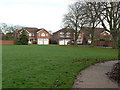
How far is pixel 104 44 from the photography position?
150ft

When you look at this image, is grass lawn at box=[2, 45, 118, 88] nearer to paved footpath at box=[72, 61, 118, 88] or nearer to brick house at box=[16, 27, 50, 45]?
paved footpath at box=[72, 61, 118, 88]

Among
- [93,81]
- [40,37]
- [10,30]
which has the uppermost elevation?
[10,30]

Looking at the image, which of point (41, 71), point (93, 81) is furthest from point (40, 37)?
point (93, 81)

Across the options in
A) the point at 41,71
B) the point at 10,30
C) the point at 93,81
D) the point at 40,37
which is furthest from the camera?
the point at 40,37

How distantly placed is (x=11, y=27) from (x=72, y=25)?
31.5 meters

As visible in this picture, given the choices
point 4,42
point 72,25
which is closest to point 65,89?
point 72,25

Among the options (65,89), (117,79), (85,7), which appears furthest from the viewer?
(85,7)

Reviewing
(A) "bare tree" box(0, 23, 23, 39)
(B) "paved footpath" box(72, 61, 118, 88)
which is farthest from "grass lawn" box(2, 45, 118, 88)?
(A) "bare tree" box(0, 23, 23, 39)

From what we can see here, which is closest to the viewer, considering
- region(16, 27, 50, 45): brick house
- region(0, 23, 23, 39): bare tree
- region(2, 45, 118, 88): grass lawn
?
region(2, 45, 118, 88): grass lawn

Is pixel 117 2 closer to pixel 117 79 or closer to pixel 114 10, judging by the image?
pixel 114 10

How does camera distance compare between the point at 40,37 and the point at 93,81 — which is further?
the point at 40,37

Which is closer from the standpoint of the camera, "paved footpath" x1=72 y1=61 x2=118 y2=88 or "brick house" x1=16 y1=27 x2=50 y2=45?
"paved footpath" x1=72 y1=61 x2=118 y2=88

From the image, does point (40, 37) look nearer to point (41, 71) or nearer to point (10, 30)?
point (10, 30)

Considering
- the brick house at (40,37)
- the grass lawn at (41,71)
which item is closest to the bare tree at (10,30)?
the brick house at (40,37)
